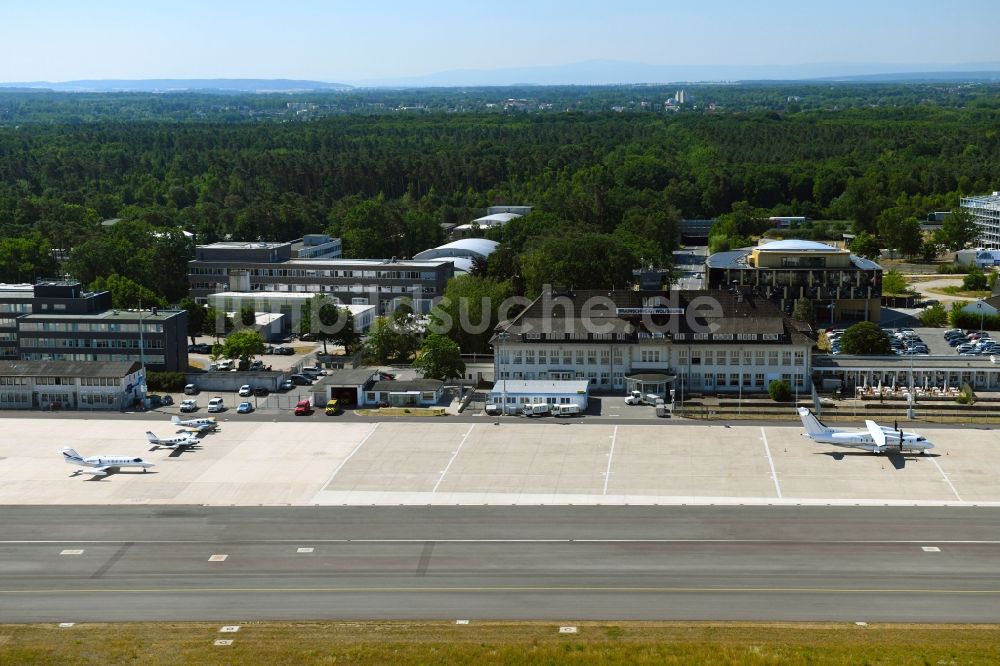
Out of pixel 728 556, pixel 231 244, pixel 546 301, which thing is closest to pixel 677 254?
pixel 231 244

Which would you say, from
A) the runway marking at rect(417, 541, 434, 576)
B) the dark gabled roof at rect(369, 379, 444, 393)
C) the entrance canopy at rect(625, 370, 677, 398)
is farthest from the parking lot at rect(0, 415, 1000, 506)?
the entrance canopy at rect(625, 370, 677, 398)

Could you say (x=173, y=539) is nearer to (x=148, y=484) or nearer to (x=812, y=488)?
(x=148, y=484)

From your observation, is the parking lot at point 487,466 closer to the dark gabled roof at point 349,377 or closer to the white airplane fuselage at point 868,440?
the white airplane fuselage at point 868,440

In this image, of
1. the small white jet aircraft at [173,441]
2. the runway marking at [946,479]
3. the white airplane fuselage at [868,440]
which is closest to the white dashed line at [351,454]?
the small white jet aircraft at [173,441]

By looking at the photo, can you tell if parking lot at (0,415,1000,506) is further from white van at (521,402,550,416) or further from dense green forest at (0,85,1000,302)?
dense green forest at (0,85,1000,302)

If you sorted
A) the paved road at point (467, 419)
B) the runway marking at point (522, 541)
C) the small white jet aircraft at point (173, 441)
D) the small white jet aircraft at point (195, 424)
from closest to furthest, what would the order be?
the runway marking at point (522, 541), the small white jet aircraft at point (173, 441), the small white jet aircraft at point (195, 424), the paved road at point (467, 419)
